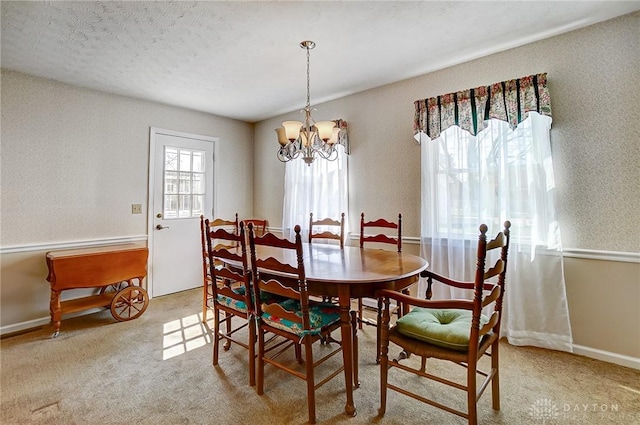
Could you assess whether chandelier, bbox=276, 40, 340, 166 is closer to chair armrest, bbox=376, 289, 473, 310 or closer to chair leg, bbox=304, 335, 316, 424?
chair armrest, bbox=376, 289, 473, 310

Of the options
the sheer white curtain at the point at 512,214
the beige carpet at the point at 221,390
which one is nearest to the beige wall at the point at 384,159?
the sheer white curtain at the point at 512,214

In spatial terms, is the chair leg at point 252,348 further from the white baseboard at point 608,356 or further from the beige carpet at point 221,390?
the white baseboard at point 608,356

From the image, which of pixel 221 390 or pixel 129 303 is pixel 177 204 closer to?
pixel 129 303

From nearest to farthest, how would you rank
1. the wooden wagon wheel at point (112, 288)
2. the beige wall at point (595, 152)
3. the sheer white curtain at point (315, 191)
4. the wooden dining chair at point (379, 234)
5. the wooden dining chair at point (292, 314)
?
the wooden dining chair at point (292, 314) < the beige wall at point (595, 152) < the wooden dining chair at point (379, 234) < the wooden wagon wheel at point (112, 288) < the sheer white curtain at point (315, 191)

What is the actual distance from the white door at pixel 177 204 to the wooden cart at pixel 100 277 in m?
0.45

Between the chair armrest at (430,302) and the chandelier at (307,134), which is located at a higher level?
the chandelier at (307,134)

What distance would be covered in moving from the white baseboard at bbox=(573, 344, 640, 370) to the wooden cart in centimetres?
388

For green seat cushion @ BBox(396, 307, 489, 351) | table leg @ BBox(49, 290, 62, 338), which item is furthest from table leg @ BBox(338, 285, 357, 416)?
table leg @ BBox(49, 290, 62, 338)

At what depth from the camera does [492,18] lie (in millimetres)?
2123

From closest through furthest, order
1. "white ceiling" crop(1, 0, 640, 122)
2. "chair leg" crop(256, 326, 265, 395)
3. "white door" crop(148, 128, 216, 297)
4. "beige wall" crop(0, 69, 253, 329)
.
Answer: "chair leg" crop(256, 326, 265, 395) < "white ceiling" crop(1, 0, 640, 122) < "beige wall" crop(0, 69, 253, 329) < "white door" crop(148, 128, 216, 297)

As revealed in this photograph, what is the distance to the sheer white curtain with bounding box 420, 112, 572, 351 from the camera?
2332 mm

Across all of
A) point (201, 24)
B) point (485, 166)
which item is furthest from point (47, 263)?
point (485, 166)

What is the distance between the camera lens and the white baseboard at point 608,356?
6.83 feet

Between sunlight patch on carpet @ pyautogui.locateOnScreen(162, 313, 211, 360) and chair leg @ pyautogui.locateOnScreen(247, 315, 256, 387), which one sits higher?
chair leg @ pyautogui.locateOnScreen(247, 315, 256, 387)
